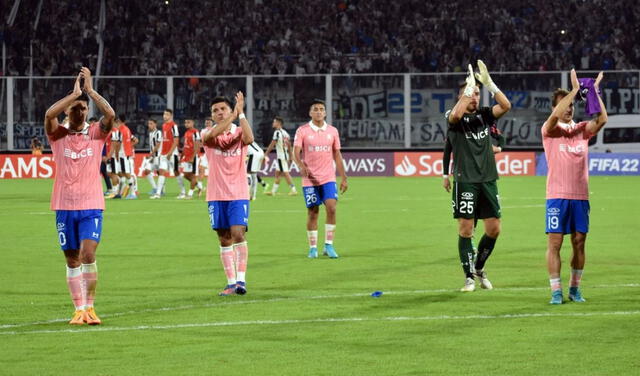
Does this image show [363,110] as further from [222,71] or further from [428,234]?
[428,234]

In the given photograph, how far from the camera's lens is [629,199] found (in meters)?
29.8

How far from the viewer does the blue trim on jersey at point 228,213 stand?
41.9 feet

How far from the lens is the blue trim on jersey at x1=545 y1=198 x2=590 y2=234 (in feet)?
38.1

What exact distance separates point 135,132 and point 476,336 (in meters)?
34.8

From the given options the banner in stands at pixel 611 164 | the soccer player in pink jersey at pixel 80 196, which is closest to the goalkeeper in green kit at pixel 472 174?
the soccer player in pink jersey at pixel 80 196

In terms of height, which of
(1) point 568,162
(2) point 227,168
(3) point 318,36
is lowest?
(2) point 227,168

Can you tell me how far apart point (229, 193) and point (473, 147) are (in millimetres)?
2738

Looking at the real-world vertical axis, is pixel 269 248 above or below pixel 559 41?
below

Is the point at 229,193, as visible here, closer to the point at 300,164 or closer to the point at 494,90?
the point at 494,90

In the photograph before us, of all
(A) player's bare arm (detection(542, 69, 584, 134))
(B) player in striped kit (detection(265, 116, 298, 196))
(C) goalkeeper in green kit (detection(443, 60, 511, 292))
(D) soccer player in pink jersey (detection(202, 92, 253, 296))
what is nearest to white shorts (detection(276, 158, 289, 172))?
(B) player in striped kit (detection(265, 116, 298, 196))

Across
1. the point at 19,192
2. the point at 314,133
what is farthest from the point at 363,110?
the point at 314,133

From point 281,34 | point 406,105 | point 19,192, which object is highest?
point 281,34

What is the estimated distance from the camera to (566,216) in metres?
11.6

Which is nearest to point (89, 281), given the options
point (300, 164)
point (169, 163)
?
point (300, 164)
